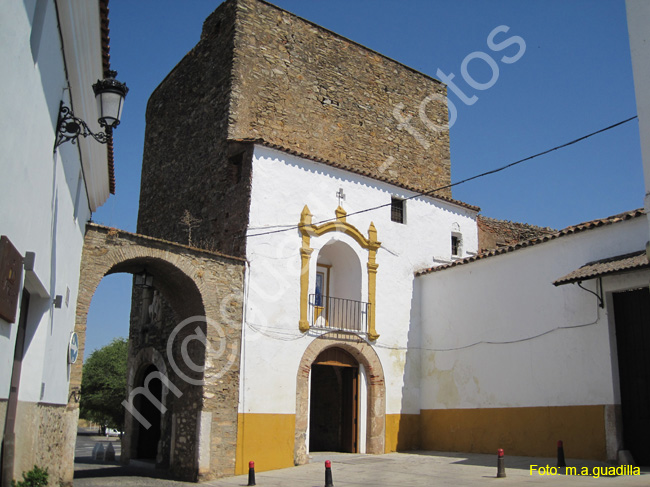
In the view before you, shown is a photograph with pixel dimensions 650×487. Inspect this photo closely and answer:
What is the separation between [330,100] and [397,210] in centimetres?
387

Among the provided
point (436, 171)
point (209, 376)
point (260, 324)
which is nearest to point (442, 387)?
point (260, 324)

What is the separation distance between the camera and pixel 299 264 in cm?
1432

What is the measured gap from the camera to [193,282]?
41.5ft

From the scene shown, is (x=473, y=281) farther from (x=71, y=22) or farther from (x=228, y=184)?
(x=71, y=22)

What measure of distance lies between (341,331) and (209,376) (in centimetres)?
352

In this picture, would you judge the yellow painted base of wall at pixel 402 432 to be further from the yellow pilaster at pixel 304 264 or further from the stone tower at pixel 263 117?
the stone tower at pixel 263 117

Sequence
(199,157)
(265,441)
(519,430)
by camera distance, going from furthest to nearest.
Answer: (199,157), (519,430), (265,441)

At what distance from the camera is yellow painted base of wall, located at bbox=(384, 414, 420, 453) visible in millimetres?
15086

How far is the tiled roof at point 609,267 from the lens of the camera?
10.7m

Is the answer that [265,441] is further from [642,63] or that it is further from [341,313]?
[642,63]

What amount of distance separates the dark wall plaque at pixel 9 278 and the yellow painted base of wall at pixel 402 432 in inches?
445

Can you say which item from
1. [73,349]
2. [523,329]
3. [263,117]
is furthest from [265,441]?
[263,117]

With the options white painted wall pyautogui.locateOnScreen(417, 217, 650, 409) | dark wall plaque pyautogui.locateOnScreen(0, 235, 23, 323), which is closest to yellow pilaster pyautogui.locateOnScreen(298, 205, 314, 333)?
white painted wall pyautogui.locateOnScreen(417, 217, 650, 409)

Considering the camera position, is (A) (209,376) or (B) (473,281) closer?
(A) (209,376)
